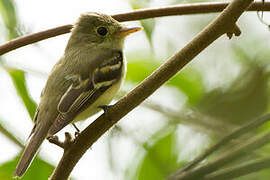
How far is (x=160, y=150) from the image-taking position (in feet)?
9.78

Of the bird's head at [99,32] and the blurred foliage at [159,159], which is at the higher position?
the bird's head at [99,32]

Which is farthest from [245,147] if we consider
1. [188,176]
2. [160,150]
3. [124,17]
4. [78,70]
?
[78,70]

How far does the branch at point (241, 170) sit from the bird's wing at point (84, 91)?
4.20 feet

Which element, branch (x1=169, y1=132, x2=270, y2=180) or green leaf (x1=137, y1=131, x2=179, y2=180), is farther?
green leaf (x1=137, y1=131, x2=179, y2=180)

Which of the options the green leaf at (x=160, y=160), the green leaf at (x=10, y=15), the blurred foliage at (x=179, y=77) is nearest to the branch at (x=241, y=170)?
the green leaf at (x=160, y=160)

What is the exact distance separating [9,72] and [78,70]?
652 millimetres

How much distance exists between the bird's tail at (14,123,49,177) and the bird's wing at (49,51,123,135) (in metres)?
0.10

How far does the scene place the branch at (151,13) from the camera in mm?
2615

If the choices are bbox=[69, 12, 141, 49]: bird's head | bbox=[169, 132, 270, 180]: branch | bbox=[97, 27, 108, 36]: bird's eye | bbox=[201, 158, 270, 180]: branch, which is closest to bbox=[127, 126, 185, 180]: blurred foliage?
bbox=[169, 132, 270, 180]: branch

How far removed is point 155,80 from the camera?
2.22 meters

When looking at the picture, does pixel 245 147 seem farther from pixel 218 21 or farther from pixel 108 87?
pixel 108 87

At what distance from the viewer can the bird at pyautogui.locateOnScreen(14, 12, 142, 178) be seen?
3.07 metres

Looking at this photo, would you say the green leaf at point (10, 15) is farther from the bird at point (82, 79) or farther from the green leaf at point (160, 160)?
the green leaf at point (160, 160)

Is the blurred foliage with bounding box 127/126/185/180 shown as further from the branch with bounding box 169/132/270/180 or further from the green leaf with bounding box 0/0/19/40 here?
the green leaf with bounding box 0/0/19/40
